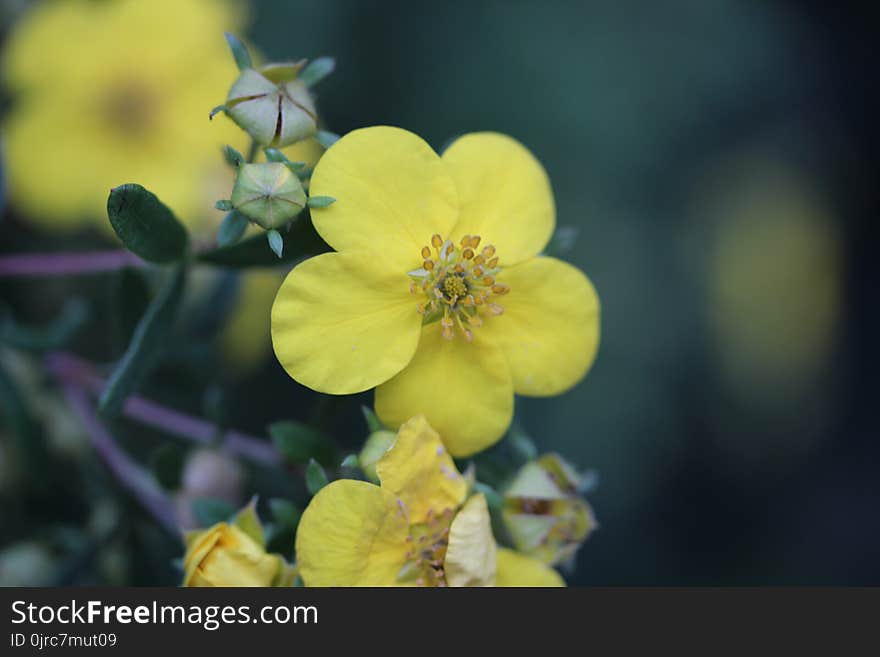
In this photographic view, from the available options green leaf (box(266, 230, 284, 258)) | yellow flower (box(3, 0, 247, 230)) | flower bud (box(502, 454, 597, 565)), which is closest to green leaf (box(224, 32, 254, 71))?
green leaf (box(266, 230, 284, 258))

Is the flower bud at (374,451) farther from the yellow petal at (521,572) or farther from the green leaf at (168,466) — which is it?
the green leaf at (168,466)

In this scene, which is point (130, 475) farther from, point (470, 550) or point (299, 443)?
point (470, 550)

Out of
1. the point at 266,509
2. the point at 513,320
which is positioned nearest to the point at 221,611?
the point at 266,509

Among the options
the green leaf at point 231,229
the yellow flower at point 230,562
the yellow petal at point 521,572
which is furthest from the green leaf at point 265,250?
the yellow petal at point 521,572

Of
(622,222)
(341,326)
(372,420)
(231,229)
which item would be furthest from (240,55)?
(622,222)

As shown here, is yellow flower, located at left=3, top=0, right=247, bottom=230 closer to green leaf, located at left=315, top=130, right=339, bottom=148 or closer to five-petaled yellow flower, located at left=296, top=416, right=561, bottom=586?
green leaf, located at left=315, top=130, right=339, bottom=148

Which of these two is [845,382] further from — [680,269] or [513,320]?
[513,320]
